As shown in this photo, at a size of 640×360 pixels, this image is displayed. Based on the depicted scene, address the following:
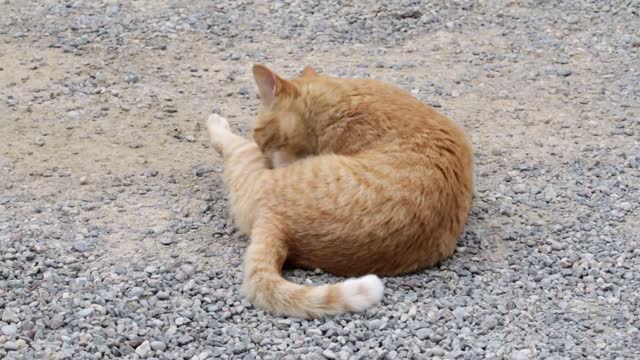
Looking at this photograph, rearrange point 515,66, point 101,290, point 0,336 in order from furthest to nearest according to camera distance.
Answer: point 515,66 < point 101,290 < point 0,336

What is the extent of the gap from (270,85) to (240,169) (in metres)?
0.47

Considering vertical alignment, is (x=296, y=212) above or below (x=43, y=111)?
above

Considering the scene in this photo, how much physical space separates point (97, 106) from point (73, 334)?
2621 millimetres

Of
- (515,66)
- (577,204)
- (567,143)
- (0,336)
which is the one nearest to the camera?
(0,336)

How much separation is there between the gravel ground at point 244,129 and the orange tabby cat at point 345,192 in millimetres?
119

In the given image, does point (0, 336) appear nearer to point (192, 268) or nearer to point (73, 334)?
point (73, 334)

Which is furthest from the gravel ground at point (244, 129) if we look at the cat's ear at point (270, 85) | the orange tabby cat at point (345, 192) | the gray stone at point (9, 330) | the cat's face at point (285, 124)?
the cat's ear at point (270, 85)

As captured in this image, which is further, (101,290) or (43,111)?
(43,111)

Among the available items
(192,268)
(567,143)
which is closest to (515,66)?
(567,143)

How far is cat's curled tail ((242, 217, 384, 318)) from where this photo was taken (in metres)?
4.10

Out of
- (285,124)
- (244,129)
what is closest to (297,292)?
(285,124)

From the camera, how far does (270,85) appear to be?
518cm

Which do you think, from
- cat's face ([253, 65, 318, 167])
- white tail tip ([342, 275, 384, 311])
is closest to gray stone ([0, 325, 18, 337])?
white tail tip ([342, 275, 384, 311])

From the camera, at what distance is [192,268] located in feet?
14.9
